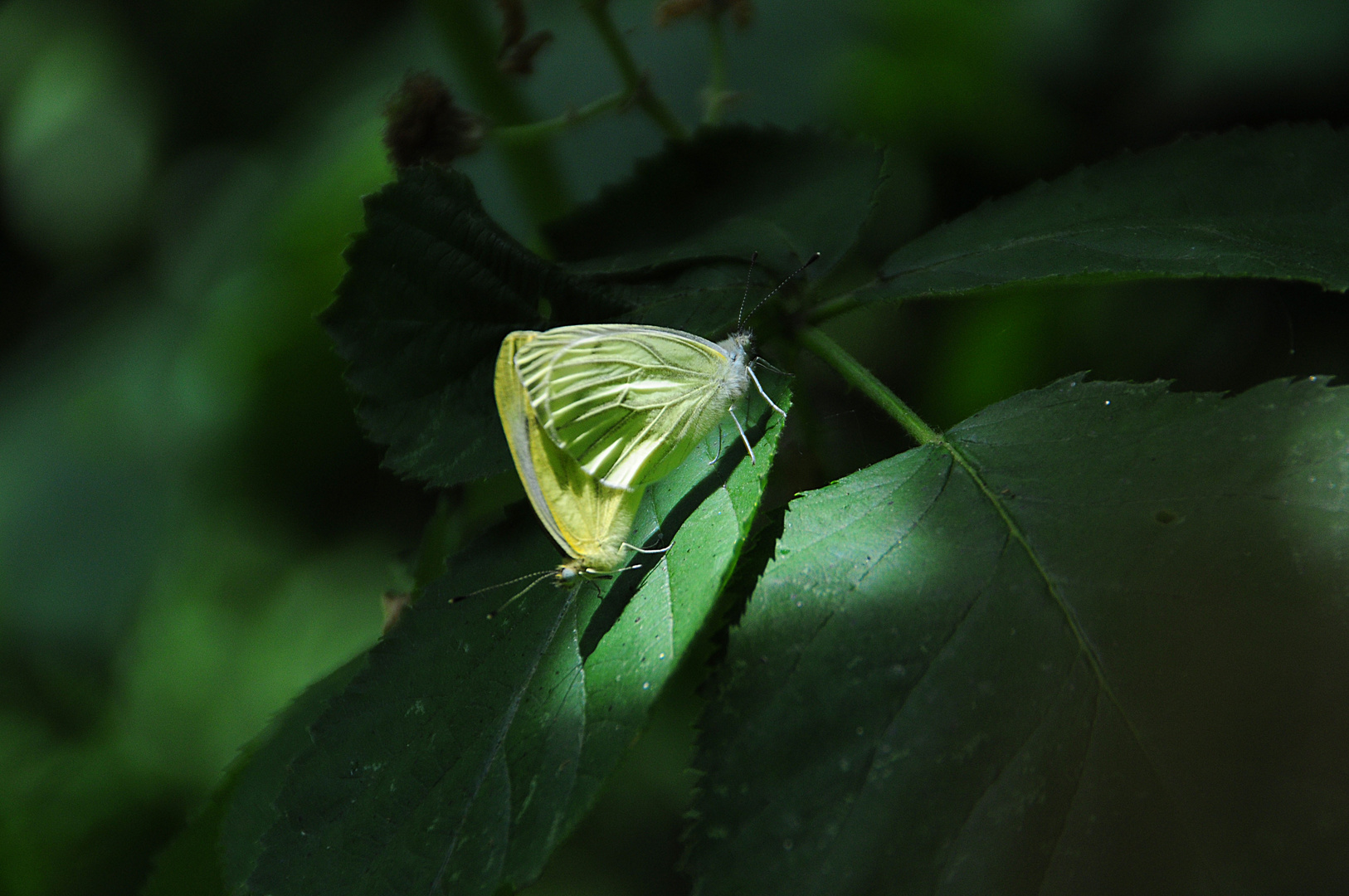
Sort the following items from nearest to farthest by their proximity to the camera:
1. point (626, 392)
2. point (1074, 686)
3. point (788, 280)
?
point (1074, 686) < point (788, 280) < point (626, 392)

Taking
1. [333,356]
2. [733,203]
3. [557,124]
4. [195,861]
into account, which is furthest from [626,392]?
[333,356]

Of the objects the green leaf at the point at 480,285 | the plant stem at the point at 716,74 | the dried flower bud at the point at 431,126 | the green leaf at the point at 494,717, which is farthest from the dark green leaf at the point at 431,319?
the plant stem at the point at 716,74

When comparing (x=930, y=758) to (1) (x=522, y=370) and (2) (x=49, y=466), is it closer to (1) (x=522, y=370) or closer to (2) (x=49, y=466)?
(1) (x=522, y=370)

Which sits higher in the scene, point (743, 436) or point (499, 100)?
point (499, 100)

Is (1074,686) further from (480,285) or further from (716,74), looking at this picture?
(716,74)

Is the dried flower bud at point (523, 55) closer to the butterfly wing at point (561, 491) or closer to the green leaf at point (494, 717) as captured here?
the butterfly wing at point (561, 491)

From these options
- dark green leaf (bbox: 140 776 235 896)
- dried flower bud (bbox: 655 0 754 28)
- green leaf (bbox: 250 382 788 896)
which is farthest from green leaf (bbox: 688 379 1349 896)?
dried flower bud (bbox: 655 0 754 28)
